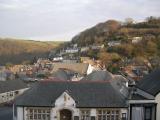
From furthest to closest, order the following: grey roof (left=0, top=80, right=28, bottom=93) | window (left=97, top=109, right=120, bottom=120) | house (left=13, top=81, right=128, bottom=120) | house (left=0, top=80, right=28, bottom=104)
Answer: grey roof (left=0, top=80, right=28, bottom=93) < house (left=0, top=80, right=28, bottom=104) < window (left=97, top=109, right=120, bottom=120) < house (left=13, top=81, right=128, bottom=120)

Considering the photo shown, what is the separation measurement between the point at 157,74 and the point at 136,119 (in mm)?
5029

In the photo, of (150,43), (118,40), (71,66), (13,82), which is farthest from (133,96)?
(118,40)

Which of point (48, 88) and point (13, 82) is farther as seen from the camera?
point (13, 82)

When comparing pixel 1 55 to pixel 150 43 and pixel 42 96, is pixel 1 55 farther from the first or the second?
pixel 42 96

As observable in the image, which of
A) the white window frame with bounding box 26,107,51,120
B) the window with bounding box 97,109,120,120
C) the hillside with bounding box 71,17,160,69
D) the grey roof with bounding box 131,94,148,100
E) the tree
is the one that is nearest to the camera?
the window with bounding box 97,109,120,120

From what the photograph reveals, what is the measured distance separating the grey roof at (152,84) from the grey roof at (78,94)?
2.43 m

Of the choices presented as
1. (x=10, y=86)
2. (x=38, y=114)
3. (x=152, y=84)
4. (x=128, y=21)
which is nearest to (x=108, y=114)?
(x=152, y=84)

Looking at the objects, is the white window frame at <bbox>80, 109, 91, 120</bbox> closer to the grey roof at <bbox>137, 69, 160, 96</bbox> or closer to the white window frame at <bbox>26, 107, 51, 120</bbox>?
the white window frame at <bbox>26, 107, 51, 120</bbox>

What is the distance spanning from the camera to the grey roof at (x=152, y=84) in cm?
2941

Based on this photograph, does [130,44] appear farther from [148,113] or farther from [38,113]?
[38,113]

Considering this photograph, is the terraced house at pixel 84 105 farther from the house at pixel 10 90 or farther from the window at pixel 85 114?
the house at pixel 10 90

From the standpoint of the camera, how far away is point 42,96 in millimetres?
29531

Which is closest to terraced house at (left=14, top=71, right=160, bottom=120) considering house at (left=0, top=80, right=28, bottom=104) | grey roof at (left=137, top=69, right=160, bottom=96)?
grey roof at (left=137, top=69, right=160, bottom=96)

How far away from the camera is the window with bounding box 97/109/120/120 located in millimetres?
28842
